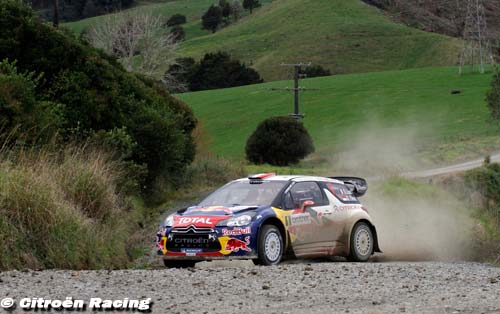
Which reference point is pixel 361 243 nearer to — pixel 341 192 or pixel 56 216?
pixel 341 192

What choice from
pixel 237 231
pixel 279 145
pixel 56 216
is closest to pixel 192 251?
pixel 237 231

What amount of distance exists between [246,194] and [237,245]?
1.65 metres

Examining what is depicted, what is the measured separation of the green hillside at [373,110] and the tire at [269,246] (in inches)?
1653

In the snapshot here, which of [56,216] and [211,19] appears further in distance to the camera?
[211,19]

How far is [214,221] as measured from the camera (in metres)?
15.5

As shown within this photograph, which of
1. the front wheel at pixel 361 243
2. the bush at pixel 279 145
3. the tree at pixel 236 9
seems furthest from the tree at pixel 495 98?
the tree at pixel 236 9

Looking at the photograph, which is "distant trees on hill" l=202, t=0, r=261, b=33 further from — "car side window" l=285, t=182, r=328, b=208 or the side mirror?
the side mirror

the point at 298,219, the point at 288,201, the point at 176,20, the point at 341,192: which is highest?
the point at 176,20

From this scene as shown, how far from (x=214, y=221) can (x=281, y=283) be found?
3267 mm

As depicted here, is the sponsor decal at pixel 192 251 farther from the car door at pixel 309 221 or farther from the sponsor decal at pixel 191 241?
the car door at pixel 309 221

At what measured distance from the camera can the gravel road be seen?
10.6 meters

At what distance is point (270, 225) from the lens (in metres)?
15.9

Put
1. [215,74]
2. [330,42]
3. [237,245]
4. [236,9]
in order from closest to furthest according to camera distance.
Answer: [237,245], [215,74], [330,42], [236,9]

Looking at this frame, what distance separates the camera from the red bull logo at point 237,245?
15219 mm
